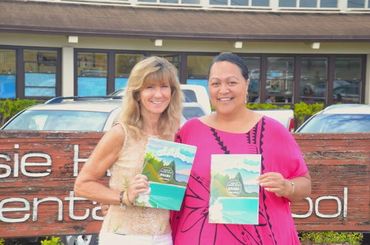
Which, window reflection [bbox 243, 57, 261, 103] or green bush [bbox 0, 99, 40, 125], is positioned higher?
window reflection [bbox 243, 57, 261, 103]

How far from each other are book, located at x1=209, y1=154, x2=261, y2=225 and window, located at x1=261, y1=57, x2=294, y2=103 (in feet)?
58.1

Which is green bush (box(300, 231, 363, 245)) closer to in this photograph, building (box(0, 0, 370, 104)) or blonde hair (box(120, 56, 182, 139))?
blonde hair (box(120, 56, 182, 139))

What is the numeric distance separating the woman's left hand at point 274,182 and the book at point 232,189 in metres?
0.06

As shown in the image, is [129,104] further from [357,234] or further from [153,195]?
[357,234]

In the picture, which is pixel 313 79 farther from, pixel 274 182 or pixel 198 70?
pixel 274 182

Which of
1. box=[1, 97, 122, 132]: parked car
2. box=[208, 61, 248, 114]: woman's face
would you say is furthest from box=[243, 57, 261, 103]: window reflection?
box=[208, 61, 248, 114]: woman's face

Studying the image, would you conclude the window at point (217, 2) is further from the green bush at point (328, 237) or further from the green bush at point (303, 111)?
the green bush at point (328, 237)

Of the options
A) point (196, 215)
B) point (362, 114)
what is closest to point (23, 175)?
point (196, 215)

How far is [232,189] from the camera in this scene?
8.65 feet

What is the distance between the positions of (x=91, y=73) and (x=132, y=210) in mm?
16132

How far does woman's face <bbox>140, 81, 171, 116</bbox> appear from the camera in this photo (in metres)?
2.72

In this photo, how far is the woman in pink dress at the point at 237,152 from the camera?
2.64 metres

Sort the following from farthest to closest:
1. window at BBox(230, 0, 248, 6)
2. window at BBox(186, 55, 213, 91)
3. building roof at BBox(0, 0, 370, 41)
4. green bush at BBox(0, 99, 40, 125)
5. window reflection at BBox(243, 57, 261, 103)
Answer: window at BBox(230, 0, 248, 6)
window reflection at BBox(243, 57, 261, 103)
window at BBox(186, 55, 213, 91)
building roof at BBox(0, 0, 370, 41)
green bush at BBox(0, 99, 40, 125)

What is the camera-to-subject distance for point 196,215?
8.80ft
